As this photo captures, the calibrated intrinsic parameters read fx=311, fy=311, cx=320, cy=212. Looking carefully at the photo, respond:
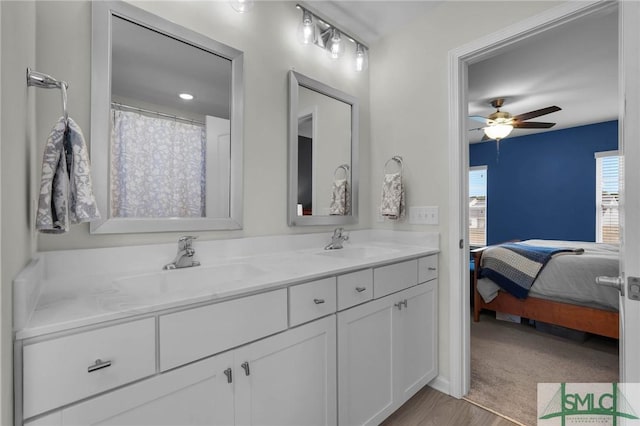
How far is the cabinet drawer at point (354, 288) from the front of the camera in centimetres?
135

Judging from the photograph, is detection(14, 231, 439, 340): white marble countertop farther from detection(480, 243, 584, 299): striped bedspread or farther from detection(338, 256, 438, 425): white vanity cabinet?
detection(480, 243, 584, 299): striped bedspread

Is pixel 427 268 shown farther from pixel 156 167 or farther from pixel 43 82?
pixel 43 82

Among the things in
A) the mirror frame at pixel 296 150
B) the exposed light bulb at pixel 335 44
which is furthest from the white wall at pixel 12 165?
the exposed light bulb at pixel 335 44

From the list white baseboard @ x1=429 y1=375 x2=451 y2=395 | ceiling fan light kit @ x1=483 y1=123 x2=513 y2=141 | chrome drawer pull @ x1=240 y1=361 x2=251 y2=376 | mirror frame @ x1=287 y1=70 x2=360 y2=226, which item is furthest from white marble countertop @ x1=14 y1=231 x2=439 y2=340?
ceiling fan light kit @ x1=483 y1=123 x2=513 y2=141

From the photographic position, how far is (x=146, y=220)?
4.29ft

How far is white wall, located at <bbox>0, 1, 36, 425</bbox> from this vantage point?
1.89 ft

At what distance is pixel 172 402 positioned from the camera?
2.89 ft

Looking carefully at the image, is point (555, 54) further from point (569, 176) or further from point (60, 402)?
point (60, 402)

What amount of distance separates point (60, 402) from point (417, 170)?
2.00m

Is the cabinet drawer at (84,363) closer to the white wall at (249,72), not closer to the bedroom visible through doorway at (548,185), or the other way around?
the white wall at (249,72)

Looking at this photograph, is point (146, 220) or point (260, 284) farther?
point (146, 220)

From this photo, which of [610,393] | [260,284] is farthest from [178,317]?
[610,393]

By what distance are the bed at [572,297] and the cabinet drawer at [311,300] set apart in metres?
2.44

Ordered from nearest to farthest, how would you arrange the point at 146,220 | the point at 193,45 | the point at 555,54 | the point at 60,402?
the point at 60,402 < the point at 146,220 < the point at 193,45 < the point at 555,54
